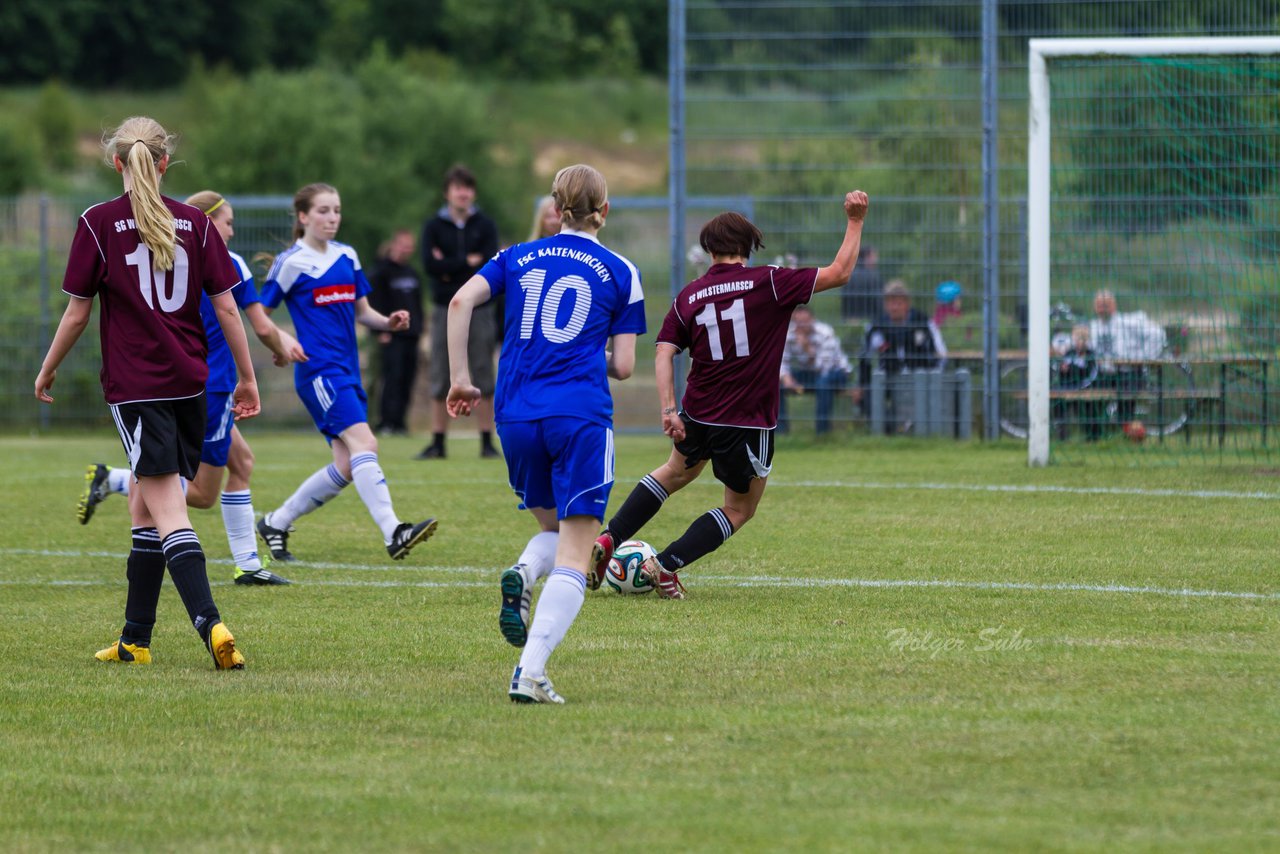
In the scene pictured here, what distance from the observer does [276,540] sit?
29.6ft

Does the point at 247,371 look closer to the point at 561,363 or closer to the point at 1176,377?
the point at 561,363

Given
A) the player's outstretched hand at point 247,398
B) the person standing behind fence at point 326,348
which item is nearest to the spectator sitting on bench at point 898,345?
the person standing behind fence at point 326,348

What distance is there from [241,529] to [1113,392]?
745cm

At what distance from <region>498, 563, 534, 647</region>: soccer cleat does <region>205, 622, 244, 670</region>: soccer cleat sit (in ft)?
3.68

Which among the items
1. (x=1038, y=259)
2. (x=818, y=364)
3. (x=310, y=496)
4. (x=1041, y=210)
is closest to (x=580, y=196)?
(x=310, y=496)

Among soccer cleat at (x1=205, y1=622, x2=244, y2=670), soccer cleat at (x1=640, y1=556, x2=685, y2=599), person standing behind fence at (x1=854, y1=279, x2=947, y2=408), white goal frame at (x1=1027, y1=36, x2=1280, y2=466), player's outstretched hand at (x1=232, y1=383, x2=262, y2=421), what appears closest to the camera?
soccer cleat at (x1=205, y1=622, x2=244, y2=670)

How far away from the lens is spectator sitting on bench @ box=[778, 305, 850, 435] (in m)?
15.3

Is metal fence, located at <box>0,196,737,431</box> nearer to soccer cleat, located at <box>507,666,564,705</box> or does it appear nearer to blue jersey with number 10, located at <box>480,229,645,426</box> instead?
blue jersey with number 10, located at <box>480,229,645,426</box>

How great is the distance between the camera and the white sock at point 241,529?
834cm

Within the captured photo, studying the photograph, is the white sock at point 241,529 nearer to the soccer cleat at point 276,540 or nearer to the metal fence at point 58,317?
the soccer cleat at point 276,540

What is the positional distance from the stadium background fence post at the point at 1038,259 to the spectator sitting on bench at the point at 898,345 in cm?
234

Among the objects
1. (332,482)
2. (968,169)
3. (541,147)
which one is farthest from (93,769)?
(541,147)

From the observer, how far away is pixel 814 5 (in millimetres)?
15609

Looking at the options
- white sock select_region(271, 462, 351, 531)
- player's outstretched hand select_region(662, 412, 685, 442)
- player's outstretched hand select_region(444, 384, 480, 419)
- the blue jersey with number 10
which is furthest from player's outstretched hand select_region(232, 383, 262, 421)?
white sock select_region(271, 462, 351, 531)
